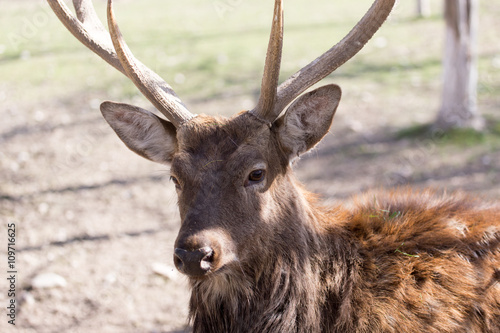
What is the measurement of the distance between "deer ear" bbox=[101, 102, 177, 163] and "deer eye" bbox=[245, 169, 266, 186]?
584 millimetres

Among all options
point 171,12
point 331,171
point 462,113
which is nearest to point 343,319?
point 331,171

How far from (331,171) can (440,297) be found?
12.2 feet

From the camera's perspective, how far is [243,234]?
9.05ft

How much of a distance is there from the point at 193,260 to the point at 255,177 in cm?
59

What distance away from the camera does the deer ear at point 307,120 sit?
9.57 ft

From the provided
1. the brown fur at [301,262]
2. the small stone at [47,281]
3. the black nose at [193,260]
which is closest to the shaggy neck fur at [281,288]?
the brown fur at [301,262]

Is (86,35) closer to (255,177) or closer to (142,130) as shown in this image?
(142,130)

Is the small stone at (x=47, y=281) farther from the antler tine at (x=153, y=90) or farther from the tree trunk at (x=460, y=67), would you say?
the tree trunk at (x=460, y=67)

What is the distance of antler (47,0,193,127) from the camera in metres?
2.99

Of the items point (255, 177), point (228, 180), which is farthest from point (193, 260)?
point (255, 177)

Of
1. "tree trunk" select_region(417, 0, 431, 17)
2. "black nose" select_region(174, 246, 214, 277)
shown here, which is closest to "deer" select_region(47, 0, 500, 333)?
"black nose" select_region(174, 246, 214, 277)

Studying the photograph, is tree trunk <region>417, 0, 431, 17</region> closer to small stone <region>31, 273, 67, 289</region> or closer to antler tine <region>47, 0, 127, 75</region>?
small stone <region>31, 273, 67, 289</region>

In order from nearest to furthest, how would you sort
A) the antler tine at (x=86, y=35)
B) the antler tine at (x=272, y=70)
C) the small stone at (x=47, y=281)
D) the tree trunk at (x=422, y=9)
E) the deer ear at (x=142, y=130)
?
the antler tine at (x=272, y=70) < the deer ear at (x=142, y=130) < the antler tine at (x=86, y=35) < the small stone at (x=47, y=281) < the tree trunk at (x=422, y=9)

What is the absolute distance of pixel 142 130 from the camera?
3.22 meters
